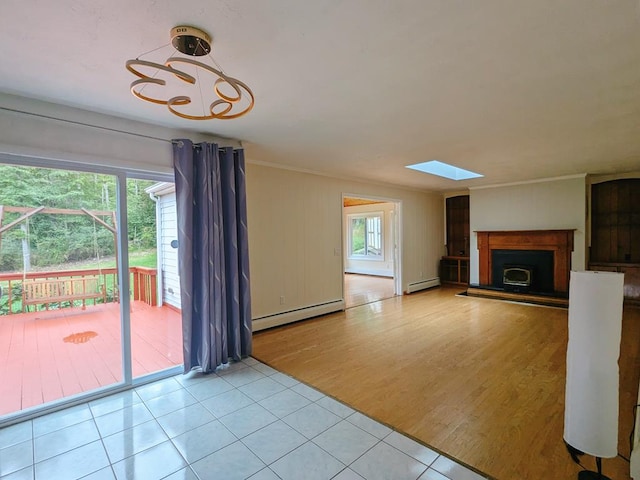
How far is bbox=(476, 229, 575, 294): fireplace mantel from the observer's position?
586 cm

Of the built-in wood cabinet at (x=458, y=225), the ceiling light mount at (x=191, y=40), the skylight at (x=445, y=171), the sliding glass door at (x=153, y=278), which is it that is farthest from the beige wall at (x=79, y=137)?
the built-in wood cabinet at (x=458, y=225)

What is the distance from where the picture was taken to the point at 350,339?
13.6 feet

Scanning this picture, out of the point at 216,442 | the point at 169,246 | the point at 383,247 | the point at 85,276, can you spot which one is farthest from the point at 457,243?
the point at 85,276

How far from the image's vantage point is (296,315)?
4895 mm

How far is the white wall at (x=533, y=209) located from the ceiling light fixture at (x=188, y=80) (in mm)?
6082

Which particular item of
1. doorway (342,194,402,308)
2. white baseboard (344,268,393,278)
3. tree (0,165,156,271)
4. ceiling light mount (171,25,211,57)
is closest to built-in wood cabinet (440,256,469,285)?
doorway (342,194,402,308)

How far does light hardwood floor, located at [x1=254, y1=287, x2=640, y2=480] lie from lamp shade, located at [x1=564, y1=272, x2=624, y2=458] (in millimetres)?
267

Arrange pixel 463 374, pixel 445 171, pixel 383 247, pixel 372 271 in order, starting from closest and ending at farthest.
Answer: pixel 463 374, pixel 445 171, pixel 383 247, pixel 372 271

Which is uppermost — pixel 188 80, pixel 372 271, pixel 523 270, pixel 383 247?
pixel 188 80

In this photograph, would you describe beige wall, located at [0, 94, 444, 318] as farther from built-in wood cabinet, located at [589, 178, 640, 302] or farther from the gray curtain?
built-in wood cabinet, located at [589, 178, 640, 302]

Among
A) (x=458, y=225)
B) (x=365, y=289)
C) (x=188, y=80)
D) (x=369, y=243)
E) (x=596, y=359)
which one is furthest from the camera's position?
(x=369, y=243)

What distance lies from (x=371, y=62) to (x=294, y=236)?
319 cm

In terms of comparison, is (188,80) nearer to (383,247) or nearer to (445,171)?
(445,171)

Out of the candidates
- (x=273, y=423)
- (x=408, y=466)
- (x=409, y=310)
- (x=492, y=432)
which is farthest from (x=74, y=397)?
(x=409, y=310)
